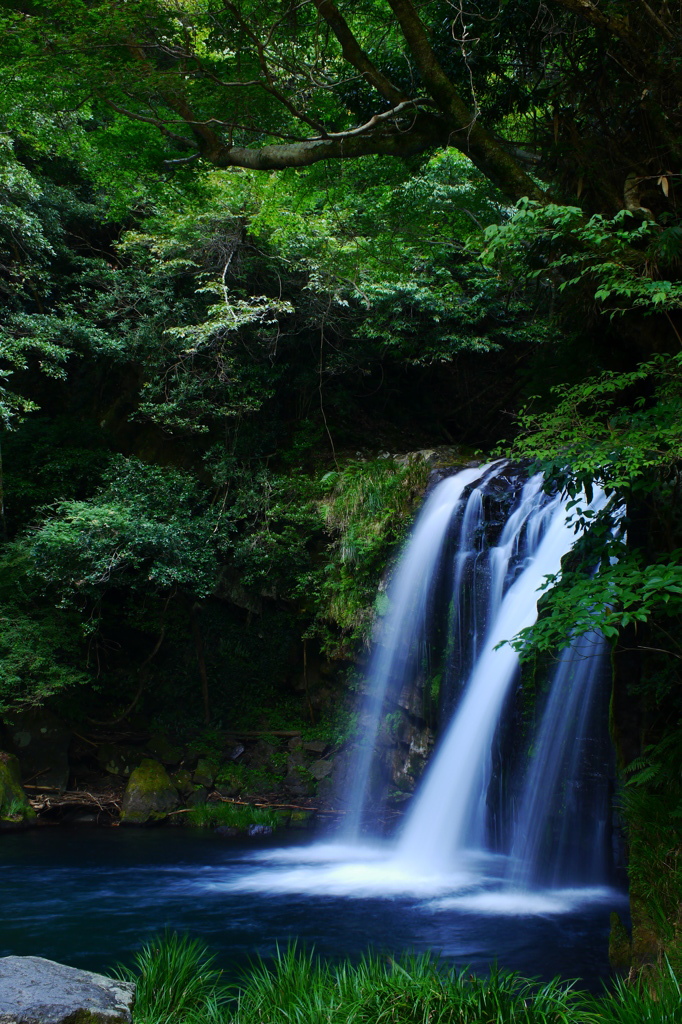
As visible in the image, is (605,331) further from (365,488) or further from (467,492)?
(365,488)

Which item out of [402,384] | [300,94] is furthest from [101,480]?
[300,94]

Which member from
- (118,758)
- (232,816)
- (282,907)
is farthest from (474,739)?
(118,758)

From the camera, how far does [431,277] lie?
1240 centimetres

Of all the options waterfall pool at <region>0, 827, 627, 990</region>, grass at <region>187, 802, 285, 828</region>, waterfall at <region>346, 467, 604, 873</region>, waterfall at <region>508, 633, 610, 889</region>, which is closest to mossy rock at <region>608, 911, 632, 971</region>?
waterfall pool at <region>0, 827, 627, 990</region>

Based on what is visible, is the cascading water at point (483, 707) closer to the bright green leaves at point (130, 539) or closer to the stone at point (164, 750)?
the bright green leaves at point (130, 539)

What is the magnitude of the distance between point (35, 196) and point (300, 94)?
5312mm

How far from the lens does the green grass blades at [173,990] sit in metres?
3.81

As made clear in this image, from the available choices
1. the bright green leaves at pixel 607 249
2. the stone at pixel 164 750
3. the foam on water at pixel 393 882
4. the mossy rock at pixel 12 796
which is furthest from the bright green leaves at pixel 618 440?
the stone at pixel 164 750

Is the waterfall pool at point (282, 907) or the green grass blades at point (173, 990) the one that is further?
the waterfall pool at point (282, 907)

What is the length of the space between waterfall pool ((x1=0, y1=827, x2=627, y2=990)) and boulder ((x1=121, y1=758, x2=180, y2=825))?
1091mm

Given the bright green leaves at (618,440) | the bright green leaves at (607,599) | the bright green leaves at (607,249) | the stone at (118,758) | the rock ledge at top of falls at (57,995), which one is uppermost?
the bright green leaves at (607,249)

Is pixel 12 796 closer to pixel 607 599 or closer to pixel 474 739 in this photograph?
pixel 474 739

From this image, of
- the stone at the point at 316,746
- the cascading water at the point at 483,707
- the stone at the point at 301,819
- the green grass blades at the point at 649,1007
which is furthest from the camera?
the stone at the point at 316,746

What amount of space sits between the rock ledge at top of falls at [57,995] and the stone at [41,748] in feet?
26.1
